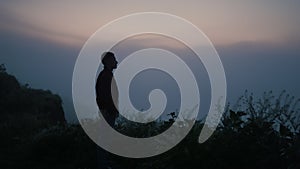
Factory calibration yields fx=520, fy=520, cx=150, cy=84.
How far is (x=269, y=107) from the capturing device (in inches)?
374

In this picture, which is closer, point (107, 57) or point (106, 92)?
point (106, 92)

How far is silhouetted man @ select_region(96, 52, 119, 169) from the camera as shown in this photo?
29.6 feet

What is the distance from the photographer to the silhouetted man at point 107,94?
902 cm

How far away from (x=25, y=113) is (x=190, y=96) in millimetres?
9565

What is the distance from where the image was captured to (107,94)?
901 centimetres

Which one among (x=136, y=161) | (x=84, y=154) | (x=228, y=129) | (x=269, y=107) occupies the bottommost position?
(x=84, y=154)

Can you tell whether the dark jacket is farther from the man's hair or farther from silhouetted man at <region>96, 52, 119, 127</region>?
the man's hair

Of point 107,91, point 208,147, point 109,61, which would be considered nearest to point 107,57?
point 109,61

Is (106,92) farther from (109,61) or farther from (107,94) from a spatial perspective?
(109,61)

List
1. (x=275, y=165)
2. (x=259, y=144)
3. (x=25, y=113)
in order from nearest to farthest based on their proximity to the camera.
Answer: (x=275, y=165), (x=259, y=144), (x=25, y=113)

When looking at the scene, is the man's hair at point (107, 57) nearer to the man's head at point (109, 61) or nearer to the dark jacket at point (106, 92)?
the man's head at point (109, 61)

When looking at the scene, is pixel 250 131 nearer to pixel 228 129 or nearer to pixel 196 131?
pixel 228 129

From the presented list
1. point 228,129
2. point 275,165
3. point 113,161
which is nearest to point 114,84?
point 113,161

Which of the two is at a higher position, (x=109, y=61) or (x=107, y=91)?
(x=109, y=61)
